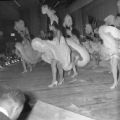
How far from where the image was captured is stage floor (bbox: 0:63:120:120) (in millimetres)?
1424

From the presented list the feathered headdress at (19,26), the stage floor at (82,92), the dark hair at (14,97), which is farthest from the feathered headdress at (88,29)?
Result: the dark hair at (14,97)

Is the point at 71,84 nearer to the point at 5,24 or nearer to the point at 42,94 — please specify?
the point at 42,94

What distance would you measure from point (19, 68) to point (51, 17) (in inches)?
53.3

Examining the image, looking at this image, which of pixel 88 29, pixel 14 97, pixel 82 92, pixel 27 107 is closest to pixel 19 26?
pixel 88 29

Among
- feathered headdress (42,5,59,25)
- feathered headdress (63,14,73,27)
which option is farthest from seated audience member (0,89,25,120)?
feathered headdress (63,14,73,27)

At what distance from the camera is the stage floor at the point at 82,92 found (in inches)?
56.1

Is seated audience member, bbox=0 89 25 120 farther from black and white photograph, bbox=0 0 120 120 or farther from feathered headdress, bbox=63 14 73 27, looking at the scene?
feathered headdress, bbox=63 14 73 27

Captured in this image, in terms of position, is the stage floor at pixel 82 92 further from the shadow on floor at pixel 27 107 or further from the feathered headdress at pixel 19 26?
the feathered headdress at pixel 19 26

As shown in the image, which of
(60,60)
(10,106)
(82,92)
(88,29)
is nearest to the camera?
(10,106)

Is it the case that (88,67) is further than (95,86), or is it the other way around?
(88,67)

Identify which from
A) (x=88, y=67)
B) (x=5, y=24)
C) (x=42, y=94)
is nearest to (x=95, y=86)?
(x=42, y=94)

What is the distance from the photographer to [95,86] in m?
2.05

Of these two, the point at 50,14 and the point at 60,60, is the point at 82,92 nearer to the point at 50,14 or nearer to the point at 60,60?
the point at 60,60

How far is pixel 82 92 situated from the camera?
6.19 ft
